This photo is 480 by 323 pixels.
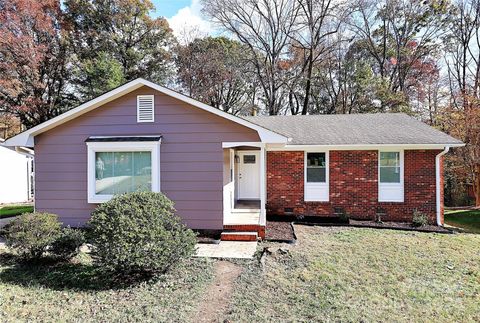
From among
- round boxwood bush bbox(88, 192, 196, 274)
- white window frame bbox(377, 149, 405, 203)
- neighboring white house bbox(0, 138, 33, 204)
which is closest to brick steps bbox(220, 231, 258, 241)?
round boxwood bush bbox(88, 192, 196, 274)

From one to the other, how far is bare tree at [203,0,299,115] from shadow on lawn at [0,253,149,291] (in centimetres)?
1963

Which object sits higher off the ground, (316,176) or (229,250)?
(316,176)

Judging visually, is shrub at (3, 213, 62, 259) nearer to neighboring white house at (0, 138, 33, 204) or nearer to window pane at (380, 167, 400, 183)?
window pane at (380, 167, 400, 183)

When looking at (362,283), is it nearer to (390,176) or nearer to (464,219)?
(390,176)

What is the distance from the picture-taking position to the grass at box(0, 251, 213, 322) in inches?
150

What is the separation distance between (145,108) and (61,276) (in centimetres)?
445

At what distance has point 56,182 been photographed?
8070 millimetres

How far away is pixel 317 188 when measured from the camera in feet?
35.1

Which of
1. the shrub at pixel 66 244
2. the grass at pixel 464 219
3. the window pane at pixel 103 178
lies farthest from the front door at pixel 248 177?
the grass at pixel 464 219

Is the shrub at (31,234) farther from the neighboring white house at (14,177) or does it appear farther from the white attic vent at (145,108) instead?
the neighboring white house at (14,177)

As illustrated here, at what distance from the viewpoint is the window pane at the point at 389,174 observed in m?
10.4

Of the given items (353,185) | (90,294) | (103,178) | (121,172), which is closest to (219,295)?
(90,294)

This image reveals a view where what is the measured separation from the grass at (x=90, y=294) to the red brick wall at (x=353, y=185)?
5.73 m

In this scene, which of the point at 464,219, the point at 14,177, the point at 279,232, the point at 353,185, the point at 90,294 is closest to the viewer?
the point at 90,294
